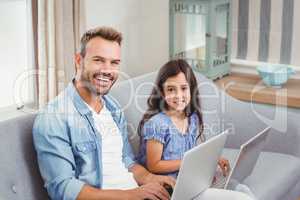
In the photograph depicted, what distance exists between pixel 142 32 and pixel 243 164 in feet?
5.16

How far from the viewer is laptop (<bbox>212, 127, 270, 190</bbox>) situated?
1.90 meters

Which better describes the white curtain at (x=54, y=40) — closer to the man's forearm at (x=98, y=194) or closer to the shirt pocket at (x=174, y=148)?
the shirt pocket at (x=174, y=148)

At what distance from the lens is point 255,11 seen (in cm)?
327

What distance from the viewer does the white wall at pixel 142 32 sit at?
129 inches

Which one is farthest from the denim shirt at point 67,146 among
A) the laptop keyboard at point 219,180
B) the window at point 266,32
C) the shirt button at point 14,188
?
the window at point 266,32

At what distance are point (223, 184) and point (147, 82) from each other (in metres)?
0.65

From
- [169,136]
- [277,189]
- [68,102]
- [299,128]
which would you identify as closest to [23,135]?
[68,102]

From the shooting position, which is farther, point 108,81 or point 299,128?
point 299,128

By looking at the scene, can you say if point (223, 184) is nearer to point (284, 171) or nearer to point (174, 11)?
point (284, 171)

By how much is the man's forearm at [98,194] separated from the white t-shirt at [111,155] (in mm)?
115

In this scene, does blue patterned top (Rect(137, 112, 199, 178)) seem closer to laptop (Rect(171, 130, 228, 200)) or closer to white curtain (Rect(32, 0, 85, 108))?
laptop (Rect(171, 130, 228, 200))

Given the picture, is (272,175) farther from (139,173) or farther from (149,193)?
(149,193)

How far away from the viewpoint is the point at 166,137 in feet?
6.82

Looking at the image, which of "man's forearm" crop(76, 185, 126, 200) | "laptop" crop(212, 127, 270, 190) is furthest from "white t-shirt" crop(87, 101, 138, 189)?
"laptop" crop(212, 127, 270, 190)
